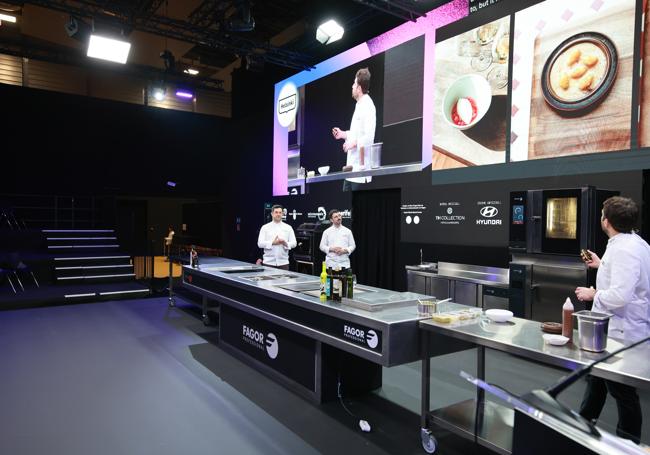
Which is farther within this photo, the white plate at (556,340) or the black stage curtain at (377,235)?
the black stage curtain at (377,235)

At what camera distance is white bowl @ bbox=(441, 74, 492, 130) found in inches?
195

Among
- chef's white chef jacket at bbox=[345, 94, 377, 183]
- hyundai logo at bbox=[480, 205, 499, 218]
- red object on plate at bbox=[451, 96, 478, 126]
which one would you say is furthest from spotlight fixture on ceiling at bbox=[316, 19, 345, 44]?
hyundai logo at bbox=[480, 205, 499, 218]

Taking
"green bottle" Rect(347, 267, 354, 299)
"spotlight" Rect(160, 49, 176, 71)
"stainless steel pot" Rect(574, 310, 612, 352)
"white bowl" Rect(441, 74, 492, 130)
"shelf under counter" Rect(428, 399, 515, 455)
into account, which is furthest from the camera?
"spotlight" Rect(160, 49, 176, 71)

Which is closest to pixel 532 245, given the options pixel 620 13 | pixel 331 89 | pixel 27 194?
pixel 620 13

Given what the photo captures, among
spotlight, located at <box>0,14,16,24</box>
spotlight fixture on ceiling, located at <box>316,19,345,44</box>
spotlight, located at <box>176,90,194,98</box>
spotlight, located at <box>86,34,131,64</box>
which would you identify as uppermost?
spotlight, located at <box>0,14,16,24</box>

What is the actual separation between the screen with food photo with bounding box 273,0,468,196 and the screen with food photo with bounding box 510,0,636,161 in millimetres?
1139

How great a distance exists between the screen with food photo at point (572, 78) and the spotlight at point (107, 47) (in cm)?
554

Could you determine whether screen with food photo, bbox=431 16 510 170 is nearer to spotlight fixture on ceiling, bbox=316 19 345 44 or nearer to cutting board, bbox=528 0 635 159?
cutting board, bbox=528 0 635 159

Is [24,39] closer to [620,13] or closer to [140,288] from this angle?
[140,288]

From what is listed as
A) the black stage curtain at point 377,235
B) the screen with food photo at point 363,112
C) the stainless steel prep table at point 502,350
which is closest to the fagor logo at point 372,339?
the stainless steel prep table at point 502,350

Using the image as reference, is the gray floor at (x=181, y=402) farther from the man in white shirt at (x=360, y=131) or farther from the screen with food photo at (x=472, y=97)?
the man in white shirt at (x=360, y=131)

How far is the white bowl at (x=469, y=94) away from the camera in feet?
16.2

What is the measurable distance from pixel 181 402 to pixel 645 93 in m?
4.40

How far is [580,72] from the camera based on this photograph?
4098mm
